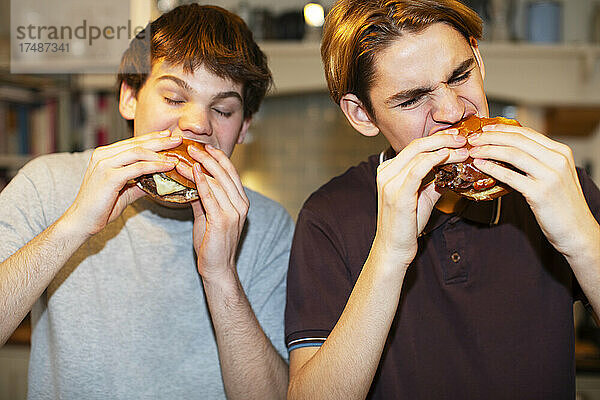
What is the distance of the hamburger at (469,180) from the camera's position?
1.20 metres

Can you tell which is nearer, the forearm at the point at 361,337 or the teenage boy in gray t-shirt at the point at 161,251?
the forearm at the point at 361,337

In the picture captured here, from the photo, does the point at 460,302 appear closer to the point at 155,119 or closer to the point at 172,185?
the point at 172,185

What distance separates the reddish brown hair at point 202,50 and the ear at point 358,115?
0.24 m

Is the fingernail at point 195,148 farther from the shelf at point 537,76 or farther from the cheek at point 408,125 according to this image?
the shelf at point 537,76

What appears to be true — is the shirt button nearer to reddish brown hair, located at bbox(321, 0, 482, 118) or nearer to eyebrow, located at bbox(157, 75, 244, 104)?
reddish brown hair, located at bbox(321, 0, 482, 118)

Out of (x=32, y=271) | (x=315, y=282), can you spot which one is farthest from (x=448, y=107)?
(x=32, y=271)

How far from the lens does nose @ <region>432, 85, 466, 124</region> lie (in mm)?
1177

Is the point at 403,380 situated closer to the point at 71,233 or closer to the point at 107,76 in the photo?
the point at 71,233

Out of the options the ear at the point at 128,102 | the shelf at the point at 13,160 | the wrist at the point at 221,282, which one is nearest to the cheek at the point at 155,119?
the ear at the point at 128,102

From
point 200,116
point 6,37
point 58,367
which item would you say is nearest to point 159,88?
point 200,116

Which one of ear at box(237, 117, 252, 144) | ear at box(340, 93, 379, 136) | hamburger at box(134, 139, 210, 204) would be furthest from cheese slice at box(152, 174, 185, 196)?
ear at box(340, 93, 379, 136)

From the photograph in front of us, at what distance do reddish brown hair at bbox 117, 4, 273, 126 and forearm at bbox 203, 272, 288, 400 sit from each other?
1.58 ft

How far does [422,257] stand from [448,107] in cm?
35

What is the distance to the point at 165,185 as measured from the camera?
1.38 meters
